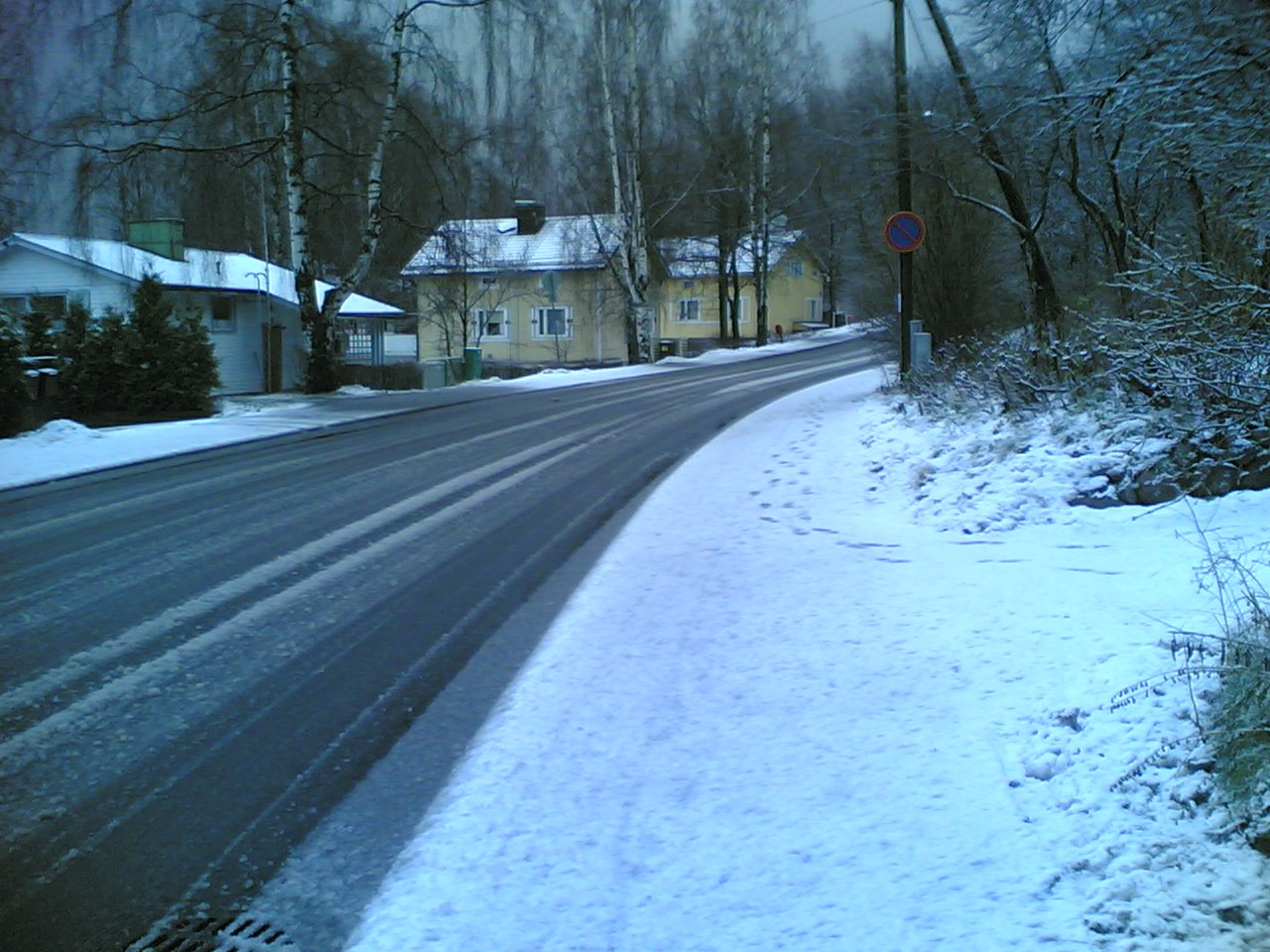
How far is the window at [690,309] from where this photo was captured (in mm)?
67938

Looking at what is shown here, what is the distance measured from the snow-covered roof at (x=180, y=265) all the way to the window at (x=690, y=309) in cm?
3434

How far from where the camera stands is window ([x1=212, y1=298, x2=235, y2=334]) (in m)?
32.8

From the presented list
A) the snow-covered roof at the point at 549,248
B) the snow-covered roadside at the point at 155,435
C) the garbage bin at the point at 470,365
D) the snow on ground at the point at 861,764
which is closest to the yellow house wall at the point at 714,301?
the snow-covered roof at the point at 549,248

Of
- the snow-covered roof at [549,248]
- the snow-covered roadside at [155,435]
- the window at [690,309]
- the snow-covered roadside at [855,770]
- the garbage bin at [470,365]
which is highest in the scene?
the snow-covered roof at [549,248]

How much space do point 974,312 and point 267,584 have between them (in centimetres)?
1377

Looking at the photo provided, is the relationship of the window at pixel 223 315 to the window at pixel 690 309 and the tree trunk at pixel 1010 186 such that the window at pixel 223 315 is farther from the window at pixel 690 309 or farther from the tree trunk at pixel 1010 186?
the window at pixel 690 309

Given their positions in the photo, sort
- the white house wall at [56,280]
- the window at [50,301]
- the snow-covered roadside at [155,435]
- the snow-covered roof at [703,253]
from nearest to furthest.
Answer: the snow-covered roadside at [155,435] → the window at [50,301] → the white house wall at [56,280] → the snow-covered roof at [703,253]

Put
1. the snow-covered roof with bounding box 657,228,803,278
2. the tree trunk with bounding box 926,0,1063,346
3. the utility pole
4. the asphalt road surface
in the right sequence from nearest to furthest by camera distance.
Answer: the asphalt road surface → the tree trunk with bounding box 926,0,1063,346 → the utility pole → the snow-covered roof with bounding box 657,228,803,278

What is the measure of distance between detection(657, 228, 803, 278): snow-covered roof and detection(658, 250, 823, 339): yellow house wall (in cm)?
67

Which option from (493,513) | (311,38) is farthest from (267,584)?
(311,38)

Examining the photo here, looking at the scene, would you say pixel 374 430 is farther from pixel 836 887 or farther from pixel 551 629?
pixel 836 887

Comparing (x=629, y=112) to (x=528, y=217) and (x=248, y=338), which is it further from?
(x=528, y=217)

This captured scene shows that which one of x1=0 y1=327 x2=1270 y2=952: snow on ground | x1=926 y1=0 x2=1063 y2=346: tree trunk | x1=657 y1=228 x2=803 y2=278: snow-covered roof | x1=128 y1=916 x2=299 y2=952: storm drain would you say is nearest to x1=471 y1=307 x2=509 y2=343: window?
x1=657 y1=228 x2=803 y2=278: snow-covered roof

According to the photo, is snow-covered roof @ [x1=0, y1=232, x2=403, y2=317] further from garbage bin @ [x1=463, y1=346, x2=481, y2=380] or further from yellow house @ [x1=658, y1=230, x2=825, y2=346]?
yellow house @ [x1=658, y1=230, x2=825, y2=346]
